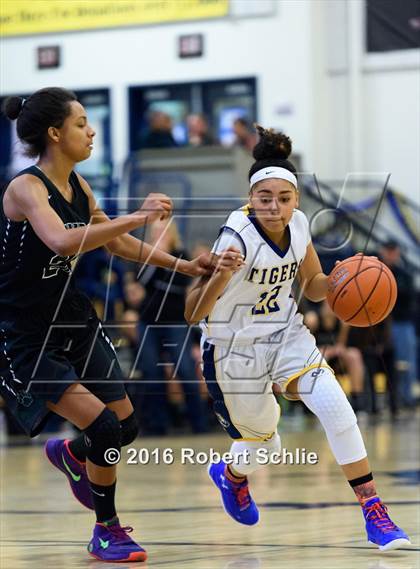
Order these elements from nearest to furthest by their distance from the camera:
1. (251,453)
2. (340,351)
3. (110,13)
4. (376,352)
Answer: (251,453) → (340,351) → (376,352) → (110,13)

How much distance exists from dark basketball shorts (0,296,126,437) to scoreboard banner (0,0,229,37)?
40.2ft

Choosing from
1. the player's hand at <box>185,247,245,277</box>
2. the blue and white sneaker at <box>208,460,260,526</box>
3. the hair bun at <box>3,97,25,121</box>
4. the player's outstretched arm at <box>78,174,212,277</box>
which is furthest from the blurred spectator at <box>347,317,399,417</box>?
the hair bun at <box>3,97,25,121</box>

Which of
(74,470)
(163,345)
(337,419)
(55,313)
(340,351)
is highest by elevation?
(55,313)

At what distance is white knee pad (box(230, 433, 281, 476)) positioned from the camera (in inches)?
210

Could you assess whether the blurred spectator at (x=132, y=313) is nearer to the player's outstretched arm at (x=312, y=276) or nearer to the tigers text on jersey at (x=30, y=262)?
the player's outstretched arm at (x=312, y=276)

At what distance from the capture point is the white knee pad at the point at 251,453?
5344mm

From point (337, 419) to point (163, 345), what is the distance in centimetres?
573

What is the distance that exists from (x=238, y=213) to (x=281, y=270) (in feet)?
0.97

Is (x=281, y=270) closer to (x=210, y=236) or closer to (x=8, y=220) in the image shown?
(x=8, y=220)

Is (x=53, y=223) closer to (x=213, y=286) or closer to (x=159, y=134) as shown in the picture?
(x=213, y=286)

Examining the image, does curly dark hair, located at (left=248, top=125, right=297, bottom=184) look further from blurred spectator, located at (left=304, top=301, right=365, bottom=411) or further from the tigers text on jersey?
blurred spectator, located at (left=304, top=301, right=365, bottom=411)

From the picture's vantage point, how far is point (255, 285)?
4949 millimetres

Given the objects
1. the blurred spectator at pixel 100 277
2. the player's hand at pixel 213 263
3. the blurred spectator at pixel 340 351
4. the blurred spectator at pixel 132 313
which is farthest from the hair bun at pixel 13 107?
the blurred spectator at pixel 340 351

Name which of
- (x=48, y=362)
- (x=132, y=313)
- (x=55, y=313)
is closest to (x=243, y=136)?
(x=132, y=313)
